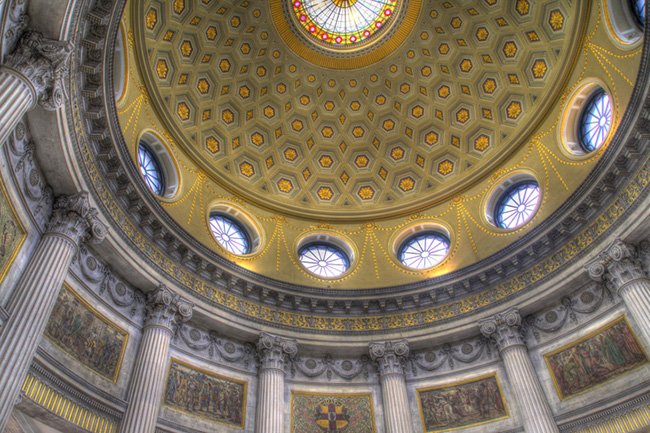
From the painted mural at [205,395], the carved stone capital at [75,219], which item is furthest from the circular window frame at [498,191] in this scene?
the carved stone capital at [75,219]

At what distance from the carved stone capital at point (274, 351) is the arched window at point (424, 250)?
7.54 m

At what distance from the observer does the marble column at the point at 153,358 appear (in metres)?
14.9

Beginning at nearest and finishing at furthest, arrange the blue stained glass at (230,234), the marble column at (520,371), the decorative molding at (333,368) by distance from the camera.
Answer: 1. the marble column at (520,371)
2. the decorative molding at (333,368)
3. the blue stained glass at (230,234)

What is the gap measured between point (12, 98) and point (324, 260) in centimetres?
1707

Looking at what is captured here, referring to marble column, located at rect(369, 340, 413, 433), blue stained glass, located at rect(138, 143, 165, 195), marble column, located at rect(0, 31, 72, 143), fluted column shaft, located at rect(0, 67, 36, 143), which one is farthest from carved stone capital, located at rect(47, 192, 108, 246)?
marble column, located at rect(369, 340, 413, 433)

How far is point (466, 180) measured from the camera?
25.5m

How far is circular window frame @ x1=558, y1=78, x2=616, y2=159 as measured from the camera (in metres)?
20.9

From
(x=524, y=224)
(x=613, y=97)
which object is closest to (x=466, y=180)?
(x=524, y=224)

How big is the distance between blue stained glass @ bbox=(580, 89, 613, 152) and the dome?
13cm

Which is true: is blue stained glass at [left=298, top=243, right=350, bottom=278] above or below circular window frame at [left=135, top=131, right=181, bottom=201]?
below

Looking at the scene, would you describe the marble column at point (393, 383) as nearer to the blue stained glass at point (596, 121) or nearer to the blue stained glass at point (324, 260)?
the blue stained glass at point (324, 260)

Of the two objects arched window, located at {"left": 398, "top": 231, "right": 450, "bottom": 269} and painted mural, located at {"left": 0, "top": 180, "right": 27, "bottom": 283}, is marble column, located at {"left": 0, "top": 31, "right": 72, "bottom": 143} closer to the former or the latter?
painted mural, located at {"left": 0, "top": 180, "right": 27, "bottom": 283}

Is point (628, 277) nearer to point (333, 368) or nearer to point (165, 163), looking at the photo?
point (333, 368)

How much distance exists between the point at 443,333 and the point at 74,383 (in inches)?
558
